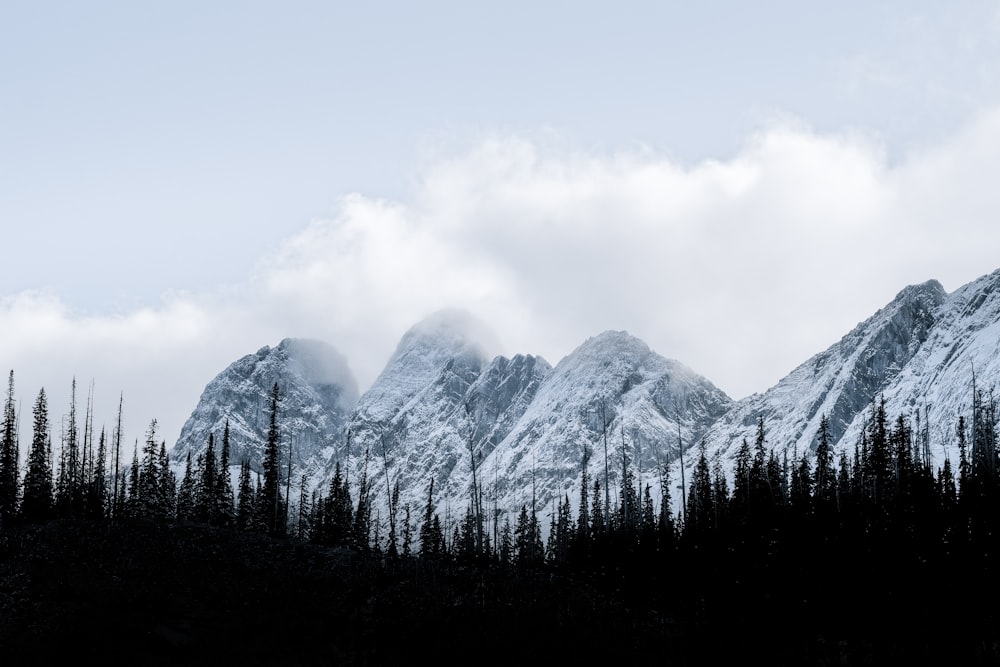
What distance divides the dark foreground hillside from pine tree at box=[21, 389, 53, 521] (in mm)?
19136

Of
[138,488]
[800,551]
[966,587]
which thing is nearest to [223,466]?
[138,488]

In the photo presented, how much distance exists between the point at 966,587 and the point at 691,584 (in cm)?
1707

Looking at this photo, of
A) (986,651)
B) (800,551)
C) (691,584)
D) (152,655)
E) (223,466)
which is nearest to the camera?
(986,651)

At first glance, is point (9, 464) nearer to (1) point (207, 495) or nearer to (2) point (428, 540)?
(1) point (207, 495)

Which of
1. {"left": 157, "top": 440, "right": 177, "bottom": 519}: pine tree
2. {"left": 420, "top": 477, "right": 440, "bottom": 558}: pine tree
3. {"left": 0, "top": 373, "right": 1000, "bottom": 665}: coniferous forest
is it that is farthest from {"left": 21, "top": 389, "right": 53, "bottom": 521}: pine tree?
{"left": 420, "top": 477, "right": 440, "bottom": 558}: pine tree

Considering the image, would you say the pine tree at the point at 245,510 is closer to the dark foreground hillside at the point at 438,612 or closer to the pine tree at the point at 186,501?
the pine tree at the point at 186,501

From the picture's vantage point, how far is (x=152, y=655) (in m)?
32.5

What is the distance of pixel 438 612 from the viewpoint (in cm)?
4075

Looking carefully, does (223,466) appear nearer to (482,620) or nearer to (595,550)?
(595,550)

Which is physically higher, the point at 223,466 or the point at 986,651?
the point at 223,466

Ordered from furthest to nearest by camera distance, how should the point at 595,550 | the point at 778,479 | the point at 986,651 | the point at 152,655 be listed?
1. the point at 778,479
2. the point at 595,550
3. the point at 152,655
4. the point at 986,651

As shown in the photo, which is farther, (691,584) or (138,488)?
(138,488)

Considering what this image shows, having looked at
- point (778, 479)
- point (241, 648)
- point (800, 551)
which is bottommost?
point (241, 648)

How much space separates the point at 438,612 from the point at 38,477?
51.7 m
